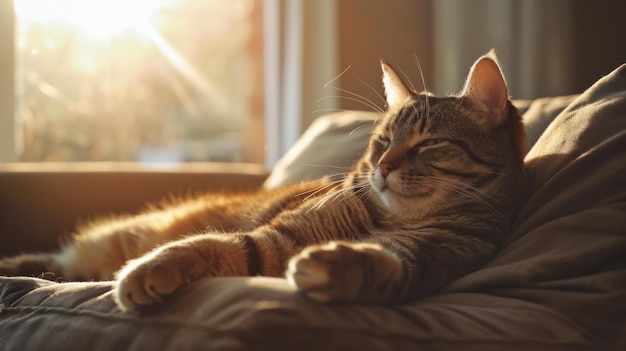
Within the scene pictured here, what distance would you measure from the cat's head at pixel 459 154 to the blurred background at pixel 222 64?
1122mm

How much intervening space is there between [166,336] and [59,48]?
2.96 metres

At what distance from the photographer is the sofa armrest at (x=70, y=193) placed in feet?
7.17

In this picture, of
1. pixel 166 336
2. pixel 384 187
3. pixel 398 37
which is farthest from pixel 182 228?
pixel 398 37

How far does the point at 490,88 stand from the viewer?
4.59ft

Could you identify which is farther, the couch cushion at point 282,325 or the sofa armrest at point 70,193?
the sofa armrest at point 70,193

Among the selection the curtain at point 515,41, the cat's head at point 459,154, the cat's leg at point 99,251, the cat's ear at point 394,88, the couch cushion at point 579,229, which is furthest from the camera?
the curtain at point 515,41

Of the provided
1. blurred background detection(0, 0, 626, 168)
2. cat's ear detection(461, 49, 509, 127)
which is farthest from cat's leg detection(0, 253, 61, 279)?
blurred background detection(0, 0, 626, 168)

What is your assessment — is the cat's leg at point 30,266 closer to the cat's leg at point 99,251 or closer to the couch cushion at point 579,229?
the cat's leg at point 99,251

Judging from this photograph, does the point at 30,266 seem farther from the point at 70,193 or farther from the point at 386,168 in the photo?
the point at 386,168

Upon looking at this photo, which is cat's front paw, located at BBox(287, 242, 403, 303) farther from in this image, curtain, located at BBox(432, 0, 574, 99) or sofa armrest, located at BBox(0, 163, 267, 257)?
curtain, located at BBox(432, 0, 574, 99)

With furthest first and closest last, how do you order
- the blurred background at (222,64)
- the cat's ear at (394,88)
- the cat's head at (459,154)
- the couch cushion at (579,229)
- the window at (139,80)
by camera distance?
the window at (139,80), the blurred background at (222,64), the cat's ear at (394,88), the cat's head at (459,154), the couch cushion at (579,229)

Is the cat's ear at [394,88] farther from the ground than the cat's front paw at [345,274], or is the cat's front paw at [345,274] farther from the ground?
the cat's ear at [394,88]

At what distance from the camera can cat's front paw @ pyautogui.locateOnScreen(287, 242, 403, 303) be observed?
920 mm

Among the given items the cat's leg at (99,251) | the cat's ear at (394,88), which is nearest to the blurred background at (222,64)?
the cat's ear at (394,88)
